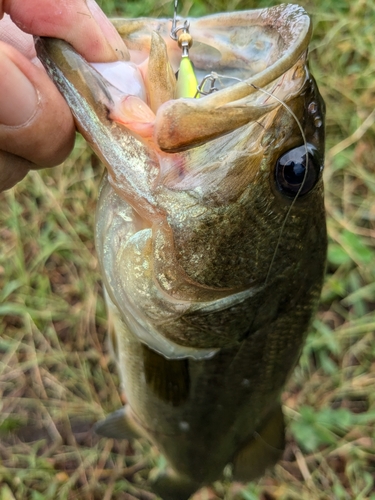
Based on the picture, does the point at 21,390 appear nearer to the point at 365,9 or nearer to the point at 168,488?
the point at 168,488

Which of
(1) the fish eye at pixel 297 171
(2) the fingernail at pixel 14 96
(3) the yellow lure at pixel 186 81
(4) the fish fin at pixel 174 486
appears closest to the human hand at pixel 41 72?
(2) the fingernail at pixel 14 96

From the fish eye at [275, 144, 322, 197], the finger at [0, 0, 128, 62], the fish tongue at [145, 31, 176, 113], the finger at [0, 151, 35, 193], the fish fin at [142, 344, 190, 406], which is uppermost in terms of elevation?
the finger at [0, 0, 128, 62]

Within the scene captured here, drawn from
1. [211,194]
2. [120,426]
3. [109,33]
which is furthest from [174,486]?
[109,33]

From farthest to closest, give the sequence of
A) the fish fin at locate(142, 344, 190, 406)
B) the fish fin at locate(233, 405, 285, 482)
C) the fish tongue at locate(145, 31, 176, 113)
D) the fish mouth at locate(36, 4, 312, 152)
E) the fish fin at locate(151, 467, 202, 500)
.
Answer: the fish fin at locate(151, 467, 202, 500) → the fish fin at locate(233, 405, 285, 482) → the fish fin at locate(142, 344, 190, 406) → the fish tongue at locate(145, 31, 176, 113) → the fish mouth at locate(36, 4, 312, 152)

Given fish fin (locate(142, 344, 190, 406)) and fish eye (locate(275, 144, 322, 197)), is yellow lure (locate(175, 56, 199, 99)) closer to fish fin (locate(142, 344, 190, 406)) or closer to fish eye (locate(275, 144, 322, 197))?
fish eye (locate(275, 144, 322, 197))

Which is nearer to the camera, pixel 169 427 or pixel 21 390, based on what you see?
pixel 169 427

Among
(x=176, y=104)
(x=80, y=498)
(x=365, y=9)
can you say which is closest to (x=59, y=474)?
(x=80, y=498)

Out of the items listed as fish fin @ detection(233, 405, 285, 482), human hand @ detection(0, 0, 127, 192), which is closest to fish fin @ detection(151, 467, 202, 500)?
fish fin @ detection(233, 405, 285, 482)
